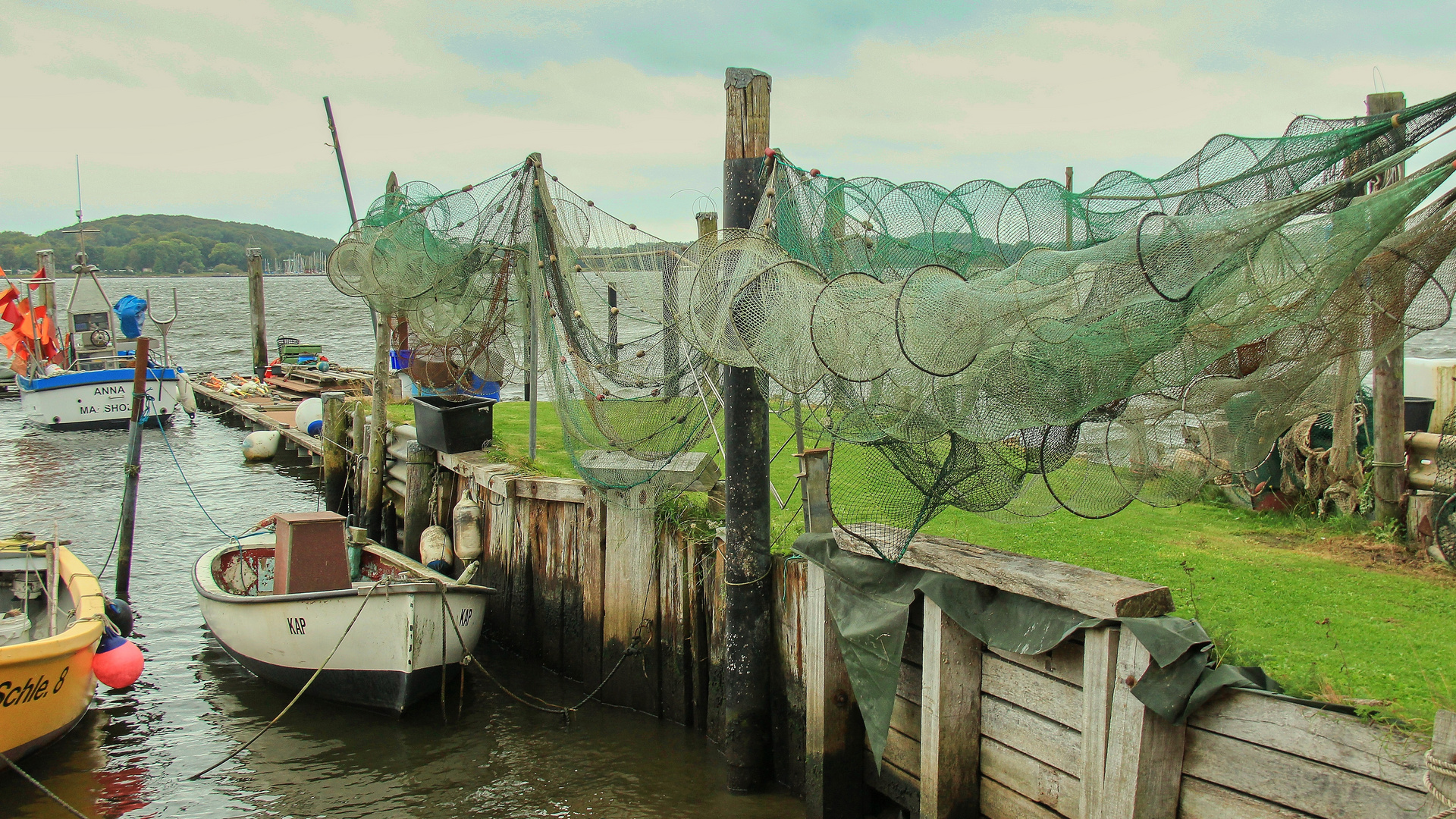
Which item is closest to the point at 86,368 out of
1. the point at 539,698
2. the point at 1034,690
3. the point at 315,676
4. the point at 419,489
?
the point at 419,489

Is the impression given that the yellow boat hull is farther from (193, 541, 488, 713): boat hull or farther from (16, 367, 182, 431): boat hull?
(16, 367, 182, 431): boat hull

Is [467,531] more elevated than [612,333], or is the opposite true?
[612,333]

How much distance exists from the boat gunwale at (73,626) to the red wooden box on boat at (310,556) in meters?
1.62

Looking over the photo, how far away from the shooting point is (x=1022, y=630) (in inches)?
203

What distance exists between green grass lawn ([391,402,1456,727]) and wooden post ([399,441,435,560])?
473 centimetres

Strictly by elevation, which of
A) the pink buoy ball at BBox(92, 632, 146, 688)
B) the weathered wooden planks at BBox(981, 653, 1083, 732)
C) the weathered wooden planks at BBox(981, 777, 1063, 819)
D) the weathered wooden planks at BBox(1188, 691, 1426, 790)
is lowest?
the pink buoy ball at BBox(92, 632, 146, 688)

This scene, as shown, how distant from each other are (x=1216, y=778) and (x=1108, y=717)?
51cm

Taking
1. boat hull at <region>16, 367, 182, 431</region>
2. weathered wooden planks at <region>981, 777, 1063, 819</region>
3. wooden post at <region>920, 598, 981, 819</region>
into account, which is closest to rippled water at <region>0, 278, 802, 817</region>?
wooden post at <region>920, 598, 981, 819</region>

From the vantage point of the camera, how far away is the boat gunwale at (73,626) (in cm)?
786

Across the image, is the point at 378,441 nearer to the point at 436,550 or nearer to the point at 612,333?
the point at 436,550

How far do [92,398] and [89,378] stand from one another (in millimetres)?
599

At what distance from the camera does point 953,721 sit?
18.4ft

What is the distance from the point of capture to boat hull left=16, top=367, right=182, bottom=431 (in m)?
27.2

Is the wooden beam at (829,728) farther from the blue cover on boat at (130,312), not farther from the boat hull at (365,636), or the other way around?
the blue cover on boat at (130,312)
